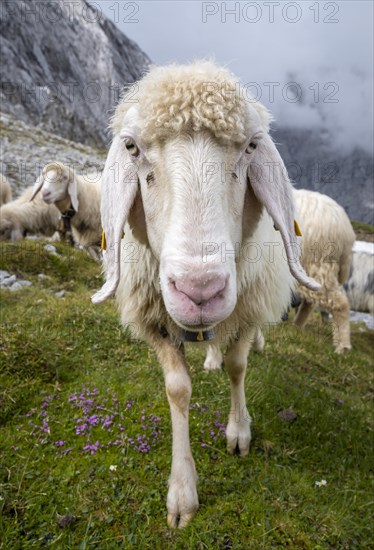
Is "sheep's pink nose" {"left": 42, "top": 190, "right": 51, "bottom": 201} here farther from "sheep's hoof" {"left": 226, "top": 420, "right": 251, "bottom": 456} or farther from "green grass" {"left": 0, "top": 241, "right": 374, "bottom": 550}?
"sheep's hoof" {"left": 226, "top": 420, "right": 251, "bottom": 456}

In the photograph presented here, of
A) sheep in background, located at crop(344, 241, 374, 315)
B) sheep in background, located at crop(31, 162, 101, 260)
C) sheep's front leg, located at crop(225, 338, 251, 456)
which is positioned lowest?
sheep in background, located at crop(344, 241, 374, 315)

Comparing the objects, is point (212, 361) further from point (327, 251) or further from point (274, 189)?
point (327, 251)

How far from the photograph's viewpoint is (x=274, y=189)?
2.12 meters

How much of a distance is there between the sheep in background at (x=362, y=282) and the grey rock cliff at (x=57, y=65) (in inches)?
1417

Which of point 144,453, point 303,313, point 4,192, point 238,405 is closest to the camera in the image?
point 144,453

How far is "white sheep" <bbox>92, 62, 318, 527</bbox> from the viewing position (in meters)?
1.60

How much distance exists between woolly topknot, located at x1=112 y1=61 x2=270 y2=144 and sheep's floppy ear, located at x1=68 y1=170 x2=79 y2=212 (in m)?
7.03

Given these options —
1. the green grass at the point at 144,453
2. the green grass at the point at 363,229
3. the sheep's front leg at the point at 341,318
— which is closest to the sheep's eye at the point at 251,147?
the green grass at the point at 144,453

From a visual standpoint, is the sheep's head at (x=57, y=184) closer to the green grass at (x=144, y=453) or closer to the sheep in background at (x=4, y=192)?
the green grass at (x=144, y=453)

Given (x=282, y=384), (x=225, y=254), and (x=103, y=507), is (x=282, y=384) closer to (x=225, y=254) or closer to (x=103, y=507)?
(x=103, y=507)

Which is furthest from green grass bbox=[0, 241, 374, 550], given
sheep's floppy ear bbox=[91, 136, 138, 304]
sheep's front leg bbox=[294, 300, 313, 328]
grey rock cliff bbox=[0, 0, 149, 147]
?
grey rock cliff bbox=[0, 0, 149, 147]

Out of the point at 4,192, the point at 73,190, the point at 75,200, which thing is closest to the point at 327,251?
the point at 75,200

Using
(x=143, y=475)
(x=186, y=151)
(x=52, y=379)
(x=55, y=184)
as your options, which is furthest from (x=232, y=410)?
(x=55, y=184)

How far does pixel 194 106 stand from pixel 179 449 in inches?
73.6
